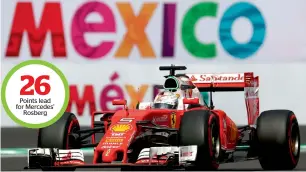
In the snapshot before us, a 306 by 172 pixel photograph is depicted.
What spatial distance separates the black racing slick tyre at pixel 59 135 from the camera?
632 inches

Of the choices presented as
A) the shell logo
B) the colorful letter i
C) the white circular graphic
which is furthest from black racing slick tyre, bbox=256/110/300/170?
the colorful letter i

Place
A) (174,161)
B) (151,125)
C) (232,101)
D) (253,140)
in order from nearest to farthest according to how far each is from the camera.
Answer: (174,161)
(151,125)
(253,140)
(232,101)

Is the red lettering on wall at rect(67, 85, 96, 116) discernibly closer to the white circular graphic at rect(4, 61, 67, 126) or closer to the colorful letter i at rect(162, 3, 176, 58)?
the colorful letter i at rect(162, 3, 176, 58)

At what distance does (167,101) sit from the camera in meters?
16.7

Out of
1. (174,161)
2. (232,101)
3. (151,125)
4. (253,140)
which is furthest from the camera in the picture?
(232,101)

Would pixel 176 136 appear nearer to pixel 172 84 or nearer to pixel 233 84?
pixel 172 84

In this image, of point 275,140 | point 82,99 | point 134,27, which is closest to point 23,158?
point 82,99

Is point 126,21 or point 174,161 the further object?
point 126,21

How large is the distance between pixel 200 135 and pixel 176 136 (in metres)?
0.59

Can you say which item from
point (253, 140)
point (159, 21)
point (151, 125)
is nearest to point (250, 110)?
point (253, 140)

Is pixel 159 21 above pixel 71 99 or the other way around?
above

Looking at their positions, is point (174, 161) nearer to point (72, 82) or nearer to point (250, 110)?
point (250, 110)

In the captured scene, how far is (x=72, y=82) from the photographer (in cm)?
2391

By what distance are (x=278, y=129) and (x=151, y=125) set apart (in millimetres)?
2027
